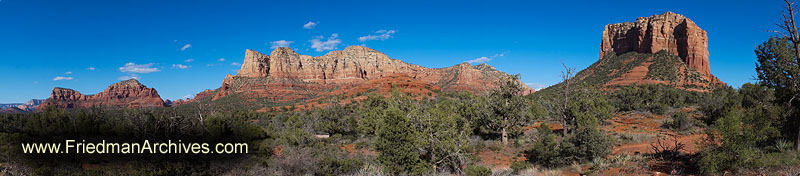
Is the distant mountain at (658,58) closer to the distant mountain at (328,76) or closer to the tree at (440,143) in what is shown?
the distant mountain at (328,76)

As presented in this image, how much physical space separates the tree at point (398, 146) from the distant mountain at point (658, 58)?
65.8m

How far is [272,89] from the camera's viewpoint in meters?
108

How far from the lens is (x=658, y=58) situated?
75188 mm

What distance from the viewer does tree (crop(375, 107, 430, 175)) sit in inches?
441

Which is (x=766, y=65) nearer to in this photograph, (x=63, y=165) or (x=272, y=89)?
(x=63, y=165)

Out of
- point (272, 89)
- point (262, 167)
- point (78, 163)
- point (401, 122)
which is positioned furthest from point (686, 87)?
point (272, 89)

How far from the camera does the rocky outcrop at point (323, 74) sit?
352 feet

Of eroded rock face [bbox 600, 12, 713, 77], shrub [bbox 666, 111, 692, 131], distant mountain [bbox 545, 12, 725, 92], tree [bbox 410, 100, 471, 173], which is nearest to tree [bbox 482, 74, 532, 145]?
tree [bbox 410, 100, 471, 173]

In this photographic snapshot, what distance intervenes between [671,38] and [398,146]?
101 metres

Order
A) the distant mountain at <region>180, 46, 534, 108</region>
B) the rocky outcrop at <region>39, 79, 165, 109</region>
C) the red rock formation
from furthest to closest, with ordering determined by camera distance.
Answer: the rocky outcrop at <region>39, 79, 165, 109</region> < the distant mountain at <region>180, 46, 534, 108</region> < the red rock formation

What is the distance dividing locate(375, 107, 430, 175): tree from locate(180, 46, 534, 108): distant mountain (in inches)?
2722

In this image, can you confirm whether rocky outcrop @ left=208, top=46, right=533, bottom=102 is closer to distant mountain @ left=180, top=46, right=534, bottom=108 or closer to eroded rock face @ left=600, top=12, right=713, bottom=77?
distant mountain @ left=180, top=46, right=534, bottom=108

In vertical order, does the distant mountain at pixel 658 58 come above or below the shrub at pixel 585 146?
above

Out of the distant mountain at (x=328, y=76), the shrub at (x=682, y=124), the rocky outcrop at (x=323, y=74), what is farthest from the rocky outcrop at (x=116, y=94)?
the shrub at (x=682, y=124)
